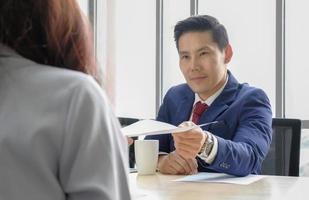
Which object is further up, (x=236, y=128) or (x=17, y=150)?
(x=17, y=150)

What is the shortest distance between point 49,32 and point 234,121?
1.56m

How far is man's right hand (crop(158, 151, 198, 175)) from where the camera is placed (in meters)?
1.92

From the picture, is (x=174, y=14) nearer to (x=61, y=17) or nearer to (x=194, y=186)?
(x=194, y=186)

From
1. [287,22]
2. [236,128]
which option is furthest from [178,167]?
[287,22]

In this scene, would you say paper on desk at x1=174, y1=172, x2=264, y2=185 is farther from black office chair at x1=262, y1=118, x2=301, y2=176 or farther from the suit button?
black office chair at x1=262, y1=118, x2=301, y2=176

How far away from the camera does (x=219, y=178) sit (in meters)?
1.79

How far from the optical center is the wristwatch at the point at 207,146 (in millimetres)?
1689

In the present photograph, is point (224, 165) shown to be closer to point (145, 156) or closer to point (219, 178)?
point (219, 178)

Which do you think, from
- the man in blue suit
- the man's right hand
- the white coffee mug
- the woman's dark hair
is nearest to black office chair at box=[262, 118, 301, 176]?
the man in blue suit

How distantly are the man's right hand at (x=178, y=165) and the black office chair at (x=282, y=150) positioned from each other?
1.58 ft

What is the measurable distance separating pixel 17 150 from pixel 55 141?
42 millimetres

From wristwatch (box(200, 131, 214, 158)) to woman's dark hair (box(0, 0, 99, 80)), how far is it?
3.54ft

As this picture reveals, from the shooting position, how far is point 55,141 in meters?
0.52

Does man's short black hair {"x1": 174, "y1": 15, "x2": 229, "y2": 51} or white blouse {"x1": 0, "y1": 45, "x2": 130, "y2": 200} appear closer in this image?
white blouse {"x1": 0, "y1": 45, "x2": 130, "y2": 200}
